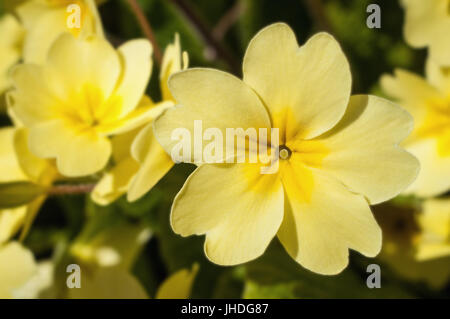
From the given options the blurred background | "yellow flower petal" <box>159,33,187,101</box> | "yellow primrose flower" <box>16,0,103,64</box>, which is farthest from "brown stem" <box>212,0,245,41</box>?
"yellow flower petal" <box>159,33,187,101</box>

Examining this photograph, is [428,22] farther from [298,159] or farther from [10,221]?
[10,221]

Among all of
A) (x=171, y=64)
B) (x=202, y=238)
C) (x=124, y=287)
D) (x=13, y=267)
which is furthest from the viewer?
(x=202, y=238)

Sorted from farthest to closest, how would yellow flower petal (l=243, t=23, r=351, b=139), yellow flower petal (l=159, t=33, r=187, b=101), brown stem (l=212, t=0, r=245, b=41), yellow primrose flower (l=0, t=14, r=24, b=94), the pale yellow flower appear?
brown stem (l=212, t=0, r=245, b=41) → yellow primrose flower (l=0, t=14, r=24, b=94) → the pale yellow flower → yellow flower petal (l=159, t=33, r=187, b=101) → yellow flower petal (l=243, t=23, r=351, b=139)

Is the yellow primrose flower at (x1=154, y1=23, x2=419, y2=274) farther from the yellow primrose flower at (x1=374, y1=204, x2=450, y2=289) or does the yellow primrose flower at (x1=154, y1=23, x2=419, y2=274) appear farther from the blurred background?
the yellow primrose flower at (x1=374, y1=204, x2=450, y2=289)

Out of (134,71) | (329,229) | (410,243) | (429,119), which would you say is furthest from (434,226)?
(134,71)
